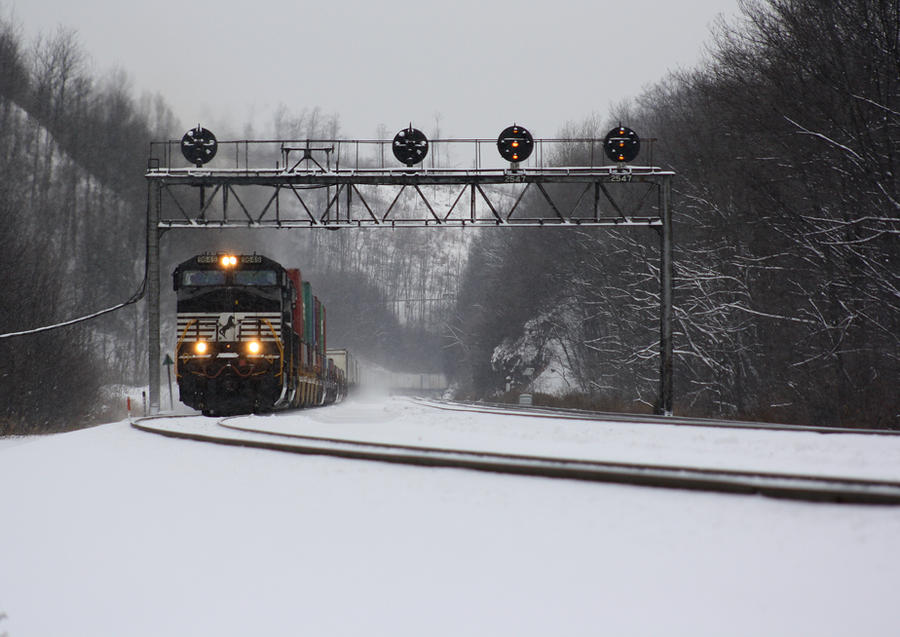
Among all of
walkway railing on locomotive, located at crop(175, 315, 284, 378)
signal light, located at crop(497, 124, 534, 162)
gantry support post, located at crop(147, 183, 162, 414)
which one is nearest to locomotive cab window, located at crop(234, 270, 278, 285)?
walkway railing on locomotive, located at crop(175, 315, 284, 378)

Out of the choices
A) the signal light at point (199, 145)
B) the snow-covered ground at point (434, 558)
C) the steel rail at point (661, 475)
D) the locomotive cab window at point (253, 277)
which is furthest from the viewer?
the signal light at point (199, 145)

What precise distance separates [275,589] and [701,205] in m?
27.3

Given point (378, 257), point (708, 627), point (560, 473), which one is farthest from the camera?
point (378, 257)

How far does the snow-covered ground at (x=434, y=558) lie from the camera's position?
11.6 feet

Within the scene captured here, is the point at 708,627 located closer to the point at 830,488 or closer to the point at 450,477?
the point at 830,488

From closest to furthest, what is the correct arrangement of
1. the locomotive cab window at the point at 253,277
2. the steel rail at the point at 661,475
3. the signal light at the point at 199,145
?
1. the steel rail at the point at 661,475
2. the locomotive cab window at the point at 253,277
3. the signal light at the point at 199,145

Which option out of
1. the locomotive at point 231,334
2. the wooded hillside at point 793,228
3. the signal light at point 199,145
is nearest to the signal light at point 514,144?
the wooded hillside at point 793,228

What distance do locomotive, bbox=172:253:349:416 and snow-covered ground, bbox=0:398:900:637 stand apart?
34.3 ft

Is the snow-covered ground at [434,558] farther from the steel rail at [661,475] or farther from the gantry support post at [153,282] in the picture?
the gantry support post at [153,282]

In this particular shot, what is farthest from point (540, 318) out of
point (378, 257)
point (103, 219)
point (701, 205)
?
point (378, 257)

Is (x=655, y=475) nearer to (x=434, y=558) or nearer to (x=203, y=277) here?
(x=434, y=558)

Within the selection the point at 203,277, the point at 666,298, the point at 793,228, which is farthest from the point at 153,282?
the point at 793,228

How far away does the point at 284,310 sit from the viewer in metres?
18.7

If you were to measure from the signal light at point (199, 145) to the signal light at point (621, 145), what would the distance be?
477 inches
